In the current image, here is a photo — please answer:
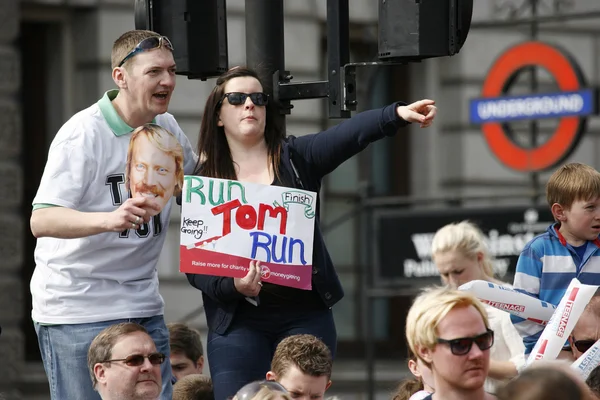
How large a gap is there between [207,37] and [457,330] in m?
2.33

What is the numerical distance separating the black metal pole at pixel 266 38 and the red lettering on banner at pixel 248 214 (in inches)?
28.1

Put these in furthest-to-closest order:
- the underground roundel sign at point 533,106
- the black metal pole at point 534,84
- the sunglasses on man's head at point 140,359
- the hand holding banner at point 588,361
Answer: the black metal pole at point 534,84 < the underground roundel sign at point 533,106 < the sunglasses on man's head at point 140,359 < the hand holding banner at point 588,361

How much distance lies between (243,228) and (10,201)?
7.23 metres

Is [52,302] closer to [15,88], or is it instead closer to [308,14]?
[15,88]

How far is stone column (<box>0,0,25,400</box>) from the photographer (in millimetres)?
12734

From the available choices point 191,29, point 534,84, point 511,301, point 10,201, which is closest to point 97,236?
point 191,29

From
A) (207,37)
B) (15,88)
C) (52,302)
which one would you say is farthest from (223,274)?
(15,88)

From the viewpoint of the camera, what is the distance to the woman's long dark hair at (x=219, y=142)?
5.99m

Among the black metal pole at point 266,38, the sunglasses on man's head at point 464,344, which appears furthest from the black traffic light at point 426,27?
the sunglasses on man's head at point 464,344

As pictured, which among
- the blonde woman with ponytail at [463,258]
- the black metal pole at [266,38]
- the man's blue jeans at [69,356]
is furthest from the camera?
the blonde woman with ponytail at [463,258]

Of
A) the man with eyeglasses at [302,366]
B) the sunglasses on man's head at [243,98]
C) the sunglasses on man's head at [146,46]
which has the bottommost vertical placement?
the man with eyeglasses at [302,366]

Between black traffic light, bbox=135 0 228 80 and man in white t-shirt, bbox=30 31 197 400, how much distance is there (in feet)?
1.80

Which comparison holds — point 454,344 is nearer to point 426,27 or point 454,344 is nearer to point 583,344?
point 583,344

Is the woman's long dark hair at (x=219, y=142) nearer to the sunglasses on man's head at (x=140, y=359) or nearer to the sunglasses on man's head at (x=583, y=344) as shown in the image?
the sunglasses on man's head at (x=140, y=359)
